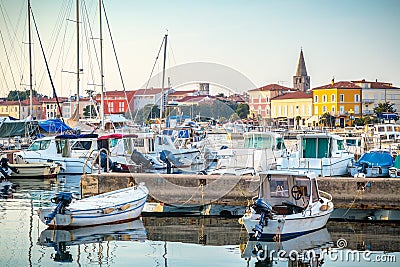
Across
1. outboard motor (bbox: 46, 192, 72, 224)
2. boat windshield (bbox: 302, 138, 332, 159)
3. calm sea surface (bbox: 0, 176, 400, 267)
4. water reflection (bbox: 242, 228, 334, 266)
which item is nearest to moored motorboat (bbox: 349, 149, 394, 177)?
boat windshield (bbox: 302, 138, 332, 159)

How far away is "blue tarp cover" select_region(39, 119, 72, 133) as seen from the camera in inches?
1590

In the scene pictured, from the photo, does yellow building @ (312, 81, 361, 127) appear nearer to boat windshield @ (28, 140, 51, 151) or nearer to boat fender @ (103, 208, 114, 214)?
boat windshield @ (28, 140, 51, 151)

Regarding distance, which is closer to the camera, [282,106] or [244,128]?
[244,128]

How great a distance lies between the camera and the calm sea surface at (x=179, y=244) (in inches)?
619

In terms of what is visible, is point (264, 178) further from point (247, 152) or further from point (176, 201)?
point (247, 152)

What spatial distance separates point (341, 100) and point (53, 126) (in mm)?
71366

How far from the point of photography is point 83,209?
19.0m

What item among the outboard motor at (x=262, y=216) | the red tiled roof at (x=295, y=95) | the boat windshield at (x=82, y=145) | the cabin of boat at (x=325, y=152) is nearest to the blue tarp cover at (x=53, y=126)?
the boat windshield at (x=82, y=145)

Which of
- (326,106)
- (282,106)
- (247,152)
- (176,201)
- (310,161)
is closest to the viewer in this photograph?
(176,201)

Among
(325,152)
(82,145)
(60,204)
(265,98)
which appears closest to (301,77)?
(265,98)

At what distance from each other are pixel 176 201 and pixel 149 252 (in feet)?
18.6

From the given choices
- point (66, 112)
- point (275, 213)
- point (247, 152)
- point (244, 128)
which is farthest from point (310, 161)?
point (66, 112)

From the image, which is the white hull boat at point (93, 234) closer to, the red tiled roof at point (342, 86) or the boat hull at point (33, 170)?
the boat hull at point (33, 170)

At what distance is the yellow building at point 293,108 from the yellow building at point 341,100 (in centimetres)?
463
